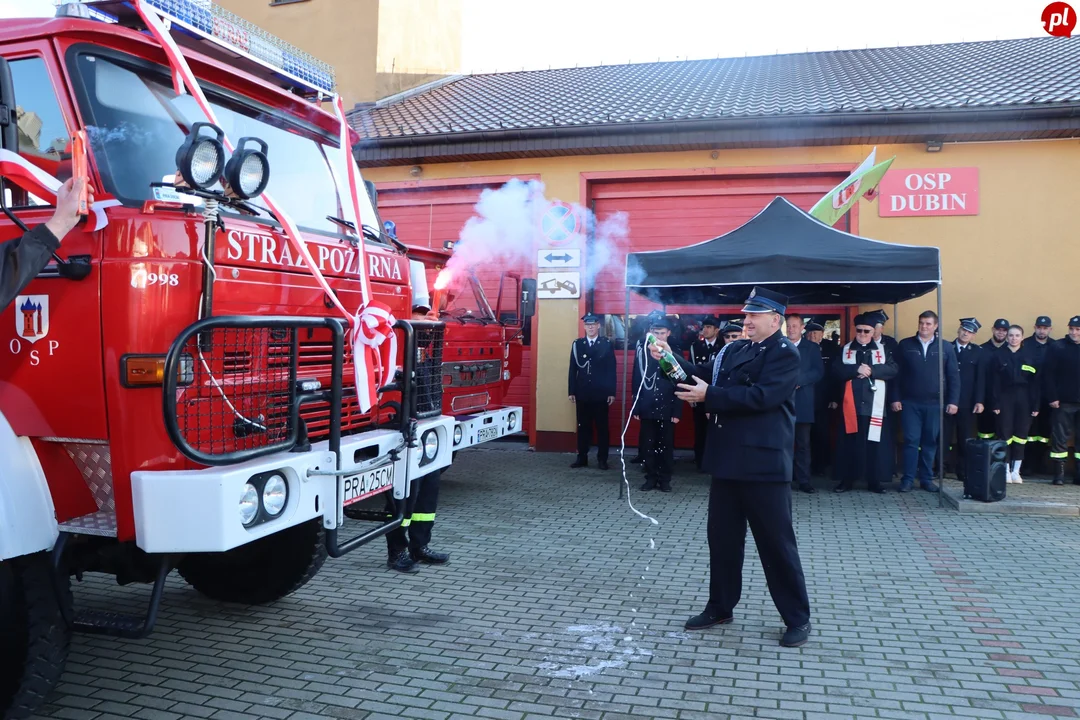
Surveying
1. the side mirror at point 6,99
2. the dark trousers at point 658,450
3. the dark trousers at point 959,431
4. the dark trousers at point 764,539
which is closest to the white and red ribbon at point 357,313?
the side mirror at point 6,99

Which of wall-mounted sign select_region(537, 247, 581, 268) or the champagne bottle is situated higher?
wall-mounted sign select_region(537, 247, 581, 268)

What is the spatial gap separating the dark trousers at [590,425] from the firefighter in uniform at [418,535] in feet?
15.7

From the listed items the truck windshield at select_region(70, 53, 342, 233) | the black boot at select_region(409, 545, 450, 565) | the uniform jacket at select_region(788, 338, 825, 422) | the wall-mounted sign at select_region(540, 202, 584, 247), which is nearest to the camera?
the truck windshield at select_region(70, 53, 342, 233)

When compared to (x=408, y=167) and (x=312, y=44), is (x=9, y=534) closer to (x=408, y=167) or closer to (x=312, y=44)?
(x=408, y=167)

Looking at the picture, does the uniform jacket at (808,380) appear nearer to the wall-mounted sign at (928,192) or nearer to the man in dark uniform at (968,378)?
the man in dark uniform at (968,378)

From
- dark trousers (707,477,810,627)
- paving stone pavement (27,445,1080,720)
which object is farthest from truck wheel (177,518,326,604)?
dark trousers (707,477,810,627)

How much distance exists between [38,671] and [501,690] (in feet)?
6.29

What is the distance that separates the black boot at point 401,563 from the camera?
230 inches

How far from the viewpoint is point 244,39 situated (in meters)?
4.29

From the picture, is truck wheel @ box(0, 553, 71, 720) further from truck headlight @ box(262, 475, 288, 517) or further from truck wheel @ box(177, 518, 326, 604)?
truck wheel @ box(177, 518, 326, 604)

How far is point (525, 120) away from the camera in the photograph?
12.5 meters

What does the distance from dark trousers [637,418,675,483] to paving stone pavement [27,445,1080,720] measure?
210 centimetres

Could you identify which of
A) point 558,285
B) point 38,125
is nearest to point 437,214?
point 558,285

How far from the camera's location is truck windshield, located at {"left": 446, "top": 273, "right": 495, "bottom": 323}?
335 inches
